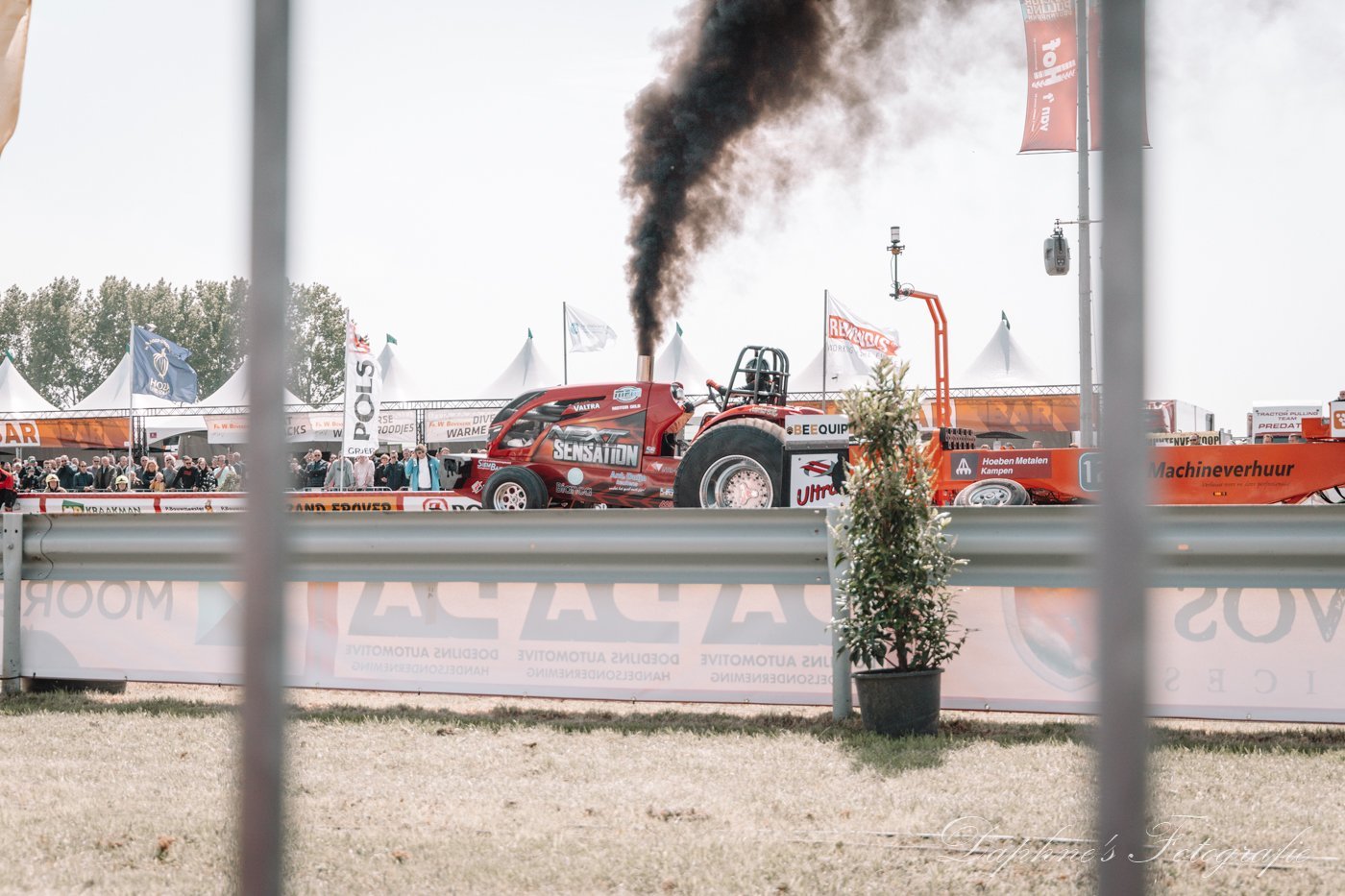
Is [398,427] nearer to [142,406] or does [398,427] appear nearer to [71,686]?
[142,406]

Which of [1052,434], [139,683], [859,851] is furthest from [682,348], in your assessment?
[859,851]

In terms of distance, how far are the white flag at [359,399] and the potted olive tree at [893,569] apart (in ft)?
50.1

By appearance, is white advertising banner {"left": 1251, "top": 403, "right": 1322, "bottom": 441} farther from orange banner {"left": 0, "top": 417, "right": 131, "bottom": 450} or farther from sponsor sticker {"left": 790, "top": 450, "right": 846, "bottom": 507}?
orange banner {"left": 0, "top": 417, "right": 131, "bottom": 450}

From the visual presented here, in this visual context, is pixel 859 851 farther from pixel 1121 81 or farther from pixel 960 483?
pixel 960 483

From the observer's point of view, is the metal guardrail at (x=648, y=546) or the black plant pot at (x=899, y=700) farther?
the metal guardrail at (x=648, y=546)

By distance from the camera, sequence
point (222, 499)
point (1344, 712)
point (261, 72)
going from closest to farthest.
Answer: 1. point (261, 72)
2. point (1344, 712)
3. point (222, 499)

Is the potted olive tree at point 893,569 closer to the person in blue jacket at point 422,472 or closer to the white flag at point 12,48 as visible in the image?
the white flag at point 12,48

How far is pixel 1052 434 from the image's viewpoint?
3177 cm

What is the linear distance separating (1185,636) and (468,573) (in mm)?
3441

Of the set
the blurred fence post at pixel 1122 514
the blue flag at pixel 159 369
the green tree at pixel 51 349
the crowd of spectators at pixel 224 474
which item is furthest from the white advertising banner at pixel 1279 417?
the green tree at pixel 51 349

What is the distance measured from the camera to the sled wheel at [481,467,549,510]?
13.6 m

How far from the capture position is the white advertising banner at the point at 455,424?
28.3m

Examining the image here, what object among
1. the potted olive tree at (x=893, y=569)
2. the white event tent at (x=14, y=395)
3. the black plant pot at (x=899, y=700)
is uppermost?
the white event tent at (x=14, y=395)

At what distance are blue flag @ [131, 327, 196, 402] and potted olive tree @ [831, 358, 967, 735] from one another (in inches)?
1154
